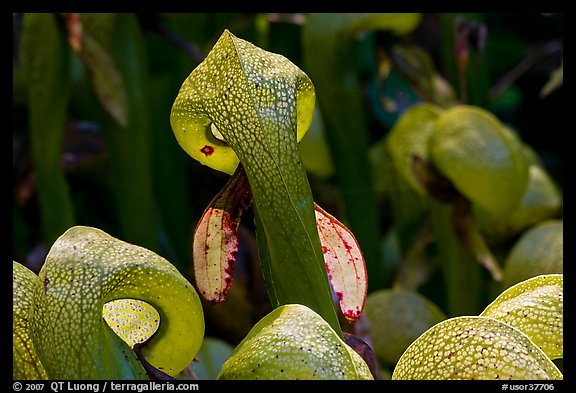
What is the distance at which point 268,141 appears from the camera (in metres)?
0.44

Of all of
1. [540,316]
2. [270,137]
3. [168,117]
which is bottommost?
[168,117]

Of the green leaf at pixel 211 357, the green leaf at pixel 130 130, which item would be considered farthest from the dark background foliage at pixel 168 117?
the green leaf at pixel 211 357

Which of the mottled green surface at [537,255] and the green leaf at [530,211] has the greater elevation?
the mottled green surface at [537,255]

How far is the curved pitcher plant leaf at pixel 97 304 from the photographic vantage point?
0.40 m

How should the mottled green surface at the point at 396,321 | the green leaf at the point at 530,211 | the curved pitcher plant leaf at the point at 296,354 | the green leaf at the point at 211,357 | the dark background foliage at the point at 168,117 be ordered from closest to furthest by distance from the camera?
1. the curved pitcher plant leaf at the point at 296,354
2. the green leaf at the point at 211,357
3. the mottled green surface at the point at 396,321
4. the dark background foliage at the point at 168,117
5. the green leaf at the point at 530,211

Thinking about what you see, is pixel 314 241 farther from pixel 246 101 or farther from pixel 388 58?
pixel 388 58

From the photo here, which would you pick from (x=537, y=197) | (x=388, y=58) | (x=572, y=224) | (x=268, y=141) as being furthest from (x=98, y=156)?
(x=268, y=141)

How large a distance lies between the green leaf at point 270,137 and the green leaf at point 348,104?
631 mm

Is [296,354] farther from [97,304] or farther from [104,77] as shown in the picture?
[104,77]

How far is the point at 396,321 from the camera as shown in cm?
93

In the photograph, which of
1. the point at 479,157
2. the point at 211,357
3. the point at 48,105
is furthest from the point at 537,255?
the point at 48,105

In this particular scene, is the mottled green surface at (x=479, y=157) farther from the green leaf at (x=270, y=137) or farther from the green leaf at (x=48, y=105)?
the green leaf at (x=270, y=137)

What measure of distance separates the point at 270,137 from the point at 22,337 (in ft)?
0.56

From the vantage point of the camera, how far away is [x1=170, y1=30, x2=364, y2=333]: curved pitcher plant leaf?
1.44 ft
